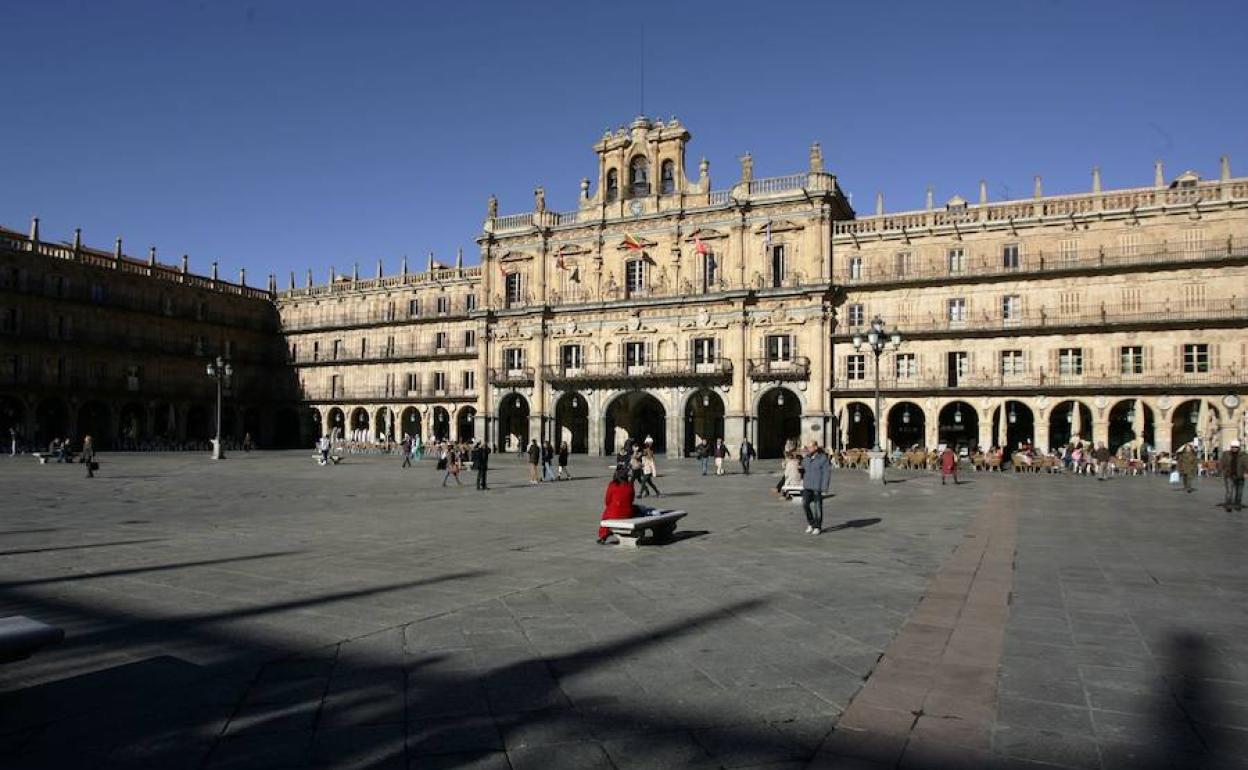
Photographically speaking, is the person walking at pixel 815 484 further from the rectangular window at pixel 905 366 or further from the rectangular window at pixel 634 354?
the rectangular window at pixel 634 354

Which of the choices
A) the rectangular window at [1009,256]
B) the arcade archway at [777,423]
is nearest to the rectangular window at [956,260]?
the rectangular window at [1009,256]

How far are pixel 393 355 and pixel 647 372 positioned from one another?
72.4ft

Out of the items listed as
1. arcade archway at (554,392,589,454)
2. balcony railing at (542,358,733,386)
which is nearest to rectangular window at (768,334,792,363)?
balcony railing at (542,358,733,386)

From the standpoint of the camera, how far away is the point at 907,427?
142ft

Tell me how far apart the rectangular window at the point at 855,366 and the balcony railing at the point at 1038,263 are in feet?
12.2

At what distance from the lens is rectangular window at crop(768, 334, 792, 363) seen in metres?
41.8

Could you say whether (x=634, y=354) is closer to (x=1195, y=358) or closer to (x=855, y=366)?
(x=855, y=366)

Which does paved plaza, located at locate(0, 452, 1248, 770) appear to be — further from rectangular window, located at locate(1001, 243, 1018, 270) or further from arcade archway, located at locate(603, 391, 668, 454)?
arcade archway, located at locate(603, 391, 668, 454)

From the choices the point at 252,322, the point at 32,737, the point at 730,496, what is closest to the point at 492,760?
the point at 32,737

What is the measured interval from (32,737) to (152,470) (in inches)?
1093

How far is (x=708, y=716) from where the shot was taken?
4.37 metres

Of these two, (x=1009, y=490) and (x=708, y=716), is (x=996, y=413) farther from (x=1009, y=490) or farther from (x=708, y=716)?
(x=708, y=716)

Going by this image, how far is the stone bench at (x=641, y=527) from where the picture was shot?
415 inches

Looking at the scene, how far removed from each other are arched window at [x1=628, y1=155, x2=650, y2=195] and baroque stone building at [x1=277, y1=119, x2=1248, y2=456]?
4.7 inches
